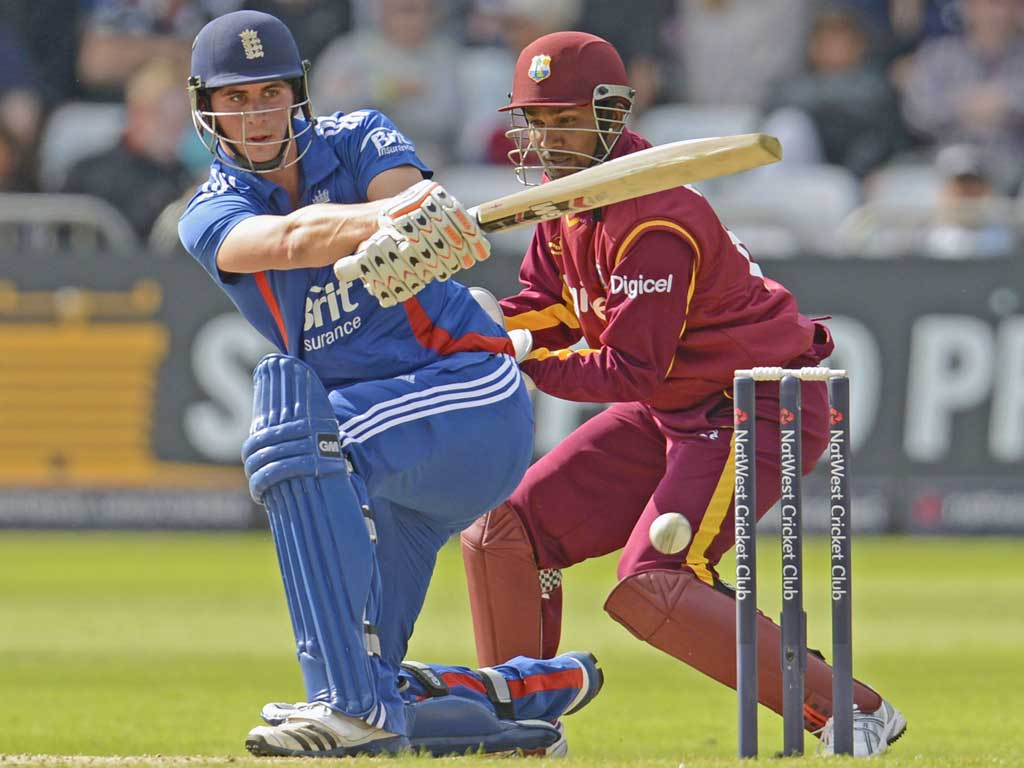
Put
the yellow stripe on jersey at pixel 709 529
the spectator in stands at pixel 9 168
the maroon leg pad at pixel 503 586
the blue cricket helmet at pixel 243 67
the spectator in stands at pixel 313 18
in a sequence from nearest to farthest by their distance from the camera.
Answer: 1. the blue cricket helmet at pixel 243 67
2. the yellow stripe on jersey at pixel 709 529
3. the maroon leg pad at pixel 503 586
4. the spectator in stands at pixel 9 168
5. the spectator in stands at pixel 313 18

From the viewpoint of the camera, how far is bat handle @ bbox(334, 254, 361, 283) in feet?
12.5

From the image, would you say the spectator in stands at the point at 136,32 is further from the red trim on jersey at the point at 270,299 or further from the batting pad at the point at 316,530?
the batting pad at the point at 316,530

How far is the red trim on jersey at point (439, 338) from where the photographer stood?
4.24 meters

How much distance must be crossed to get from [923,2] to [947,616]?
6.72m

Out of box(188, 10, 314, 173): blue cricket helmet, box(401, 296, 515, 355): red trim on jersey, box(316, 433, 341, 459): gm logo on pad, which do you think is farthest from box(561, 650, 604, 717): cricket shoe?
box(188, 10, 314, 173): blue cricket helmet

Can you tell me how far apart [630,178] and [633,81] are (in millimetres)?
9574

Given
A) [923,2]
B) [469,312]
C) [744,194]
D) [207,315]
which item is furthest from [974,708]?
[923,2]

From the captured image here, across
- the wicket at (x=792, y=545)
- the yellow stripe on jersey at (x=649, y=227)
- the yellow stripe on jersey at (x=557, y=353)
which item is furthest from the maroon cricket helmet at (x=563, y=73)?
the wicket at (x=792, y=545)

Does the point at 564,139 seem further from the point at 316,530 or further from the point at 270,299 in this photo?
the point at 316,530

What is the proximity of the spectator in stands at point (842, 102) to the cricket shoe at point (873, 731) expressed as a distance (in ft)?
30.0

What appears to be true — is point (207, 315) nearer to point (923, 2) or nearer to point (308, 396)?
point (923, 2)

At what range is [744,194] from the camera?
12.8 m

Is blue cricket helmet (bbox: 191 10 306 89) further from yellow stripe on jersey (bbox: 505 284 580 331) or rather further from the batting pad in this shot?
yellow stripe on jersey (bbox: 505 284 580 331)

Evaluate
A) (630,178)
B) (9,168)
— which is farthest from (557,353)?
(9,168)
